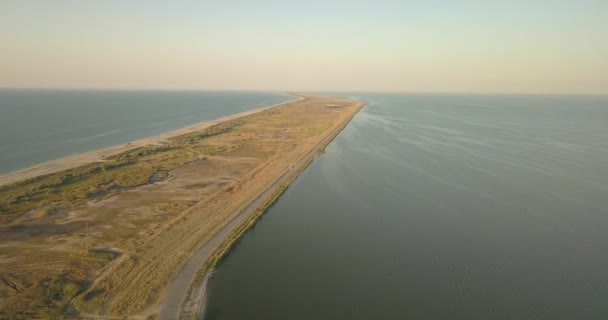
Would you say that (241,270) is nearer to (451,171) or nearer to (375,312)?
(375,312)

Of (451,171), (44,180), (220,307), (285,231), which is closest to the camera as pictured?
(220,307)

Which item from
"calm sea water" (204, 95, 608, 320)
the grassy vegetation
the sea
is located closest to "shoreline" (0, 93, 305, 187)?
the grassy vegetation

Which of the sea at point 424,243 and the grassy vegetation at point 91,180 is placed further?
the grassy vegetation at point 91,180

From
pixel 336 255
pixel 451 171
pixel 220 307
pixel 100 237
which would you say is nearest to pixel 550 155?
pixel 451 171

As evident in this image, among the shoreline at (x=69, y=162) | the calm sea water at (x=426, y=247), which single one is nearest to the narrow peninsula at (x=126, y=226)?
the shoreline at (x=69, y=162)

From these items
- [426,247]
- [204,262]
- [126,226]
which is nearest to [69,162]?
[126,226]

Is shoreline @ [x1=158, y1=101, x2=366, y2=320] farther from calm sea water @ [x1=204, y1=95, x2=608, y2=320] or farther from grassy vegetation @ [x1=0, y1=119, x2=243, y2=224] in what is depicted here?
grassy vegetation @ [x1=0, y1=119, x2=243, y2=224]

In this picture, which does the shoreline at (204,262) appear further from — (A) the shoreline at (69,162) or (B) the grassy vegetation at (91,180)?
(A) the shoreline at (69,162)
